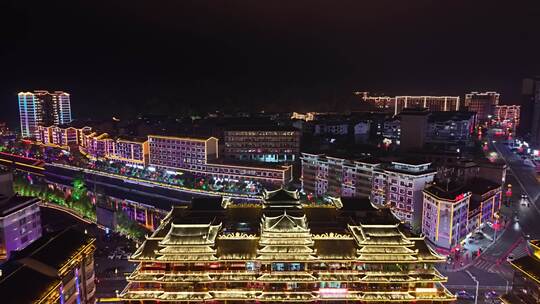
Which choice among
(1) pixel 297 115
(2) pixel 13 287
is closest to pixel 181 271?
(2) pixel 13 287

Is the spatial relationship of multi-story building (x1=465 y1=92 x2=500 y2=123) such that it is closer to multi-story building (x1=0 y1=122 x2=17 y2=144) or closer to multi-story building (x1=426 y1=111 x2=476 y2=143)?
multi-story building (x1=426 y1=111 x2=476 y2=143)

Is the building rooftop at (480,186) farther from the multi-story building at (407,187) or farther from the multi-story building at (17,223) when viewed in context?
the multi-story building at (17,223)

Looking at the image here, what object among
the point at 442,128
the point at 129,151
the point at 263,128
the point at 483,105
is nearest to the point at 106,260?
the point at 263,128

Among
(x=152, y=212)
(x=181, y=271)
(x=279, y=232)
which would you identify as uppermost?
(x=279, y=232)

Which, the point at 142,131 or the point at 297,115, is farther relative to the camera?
the point at 297,115

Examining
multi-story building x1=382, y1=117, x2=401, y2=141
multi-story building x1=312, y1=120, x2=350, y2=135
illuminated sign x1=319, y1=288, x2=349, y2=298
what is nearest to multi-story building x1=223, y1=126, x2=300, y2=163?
multi-story building x1=312, y1=120, x2=350, y2=135

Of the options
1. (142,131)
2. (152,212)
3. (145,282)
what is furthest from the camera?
(142,131)

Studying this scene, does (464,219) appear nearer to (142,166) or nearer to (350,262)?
(350,262)
